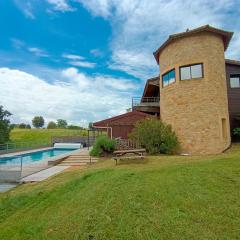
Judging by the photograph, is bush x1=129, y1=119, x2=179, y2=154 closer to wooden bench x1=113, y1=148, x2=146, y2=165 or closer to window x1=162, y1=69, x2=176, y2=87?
wooden bench x1=113, y1=148, x2=146, y2=165

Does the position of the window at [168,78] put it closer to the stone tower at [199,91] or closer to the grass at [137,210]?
the stone tower at [199,91]

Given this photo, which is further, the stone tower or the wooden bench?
the stone tower

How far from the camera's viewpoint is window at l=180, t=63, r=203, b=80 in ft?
51.3

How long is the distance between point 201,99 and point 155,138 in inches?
161

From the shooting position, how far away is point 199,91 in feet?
50.3

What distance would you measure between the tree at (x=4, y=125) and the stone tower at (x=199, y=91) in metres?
18.7

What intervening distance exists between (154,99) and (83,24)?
11.9 metres

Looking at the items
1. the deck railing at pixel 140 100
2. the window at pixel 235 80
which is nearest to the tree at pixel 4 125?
the deck railing at pixel 140 100

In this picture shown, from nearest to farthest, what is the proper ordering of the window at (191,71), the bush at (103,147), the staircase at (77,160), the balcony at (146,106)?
1. the staircase at (77,160)
2. the window at (191,71)
3. the bush at (103,147)
4. the balcony at (146,106)

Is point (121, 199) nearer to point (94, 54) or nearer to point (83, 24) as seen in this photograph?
point (83, 24)

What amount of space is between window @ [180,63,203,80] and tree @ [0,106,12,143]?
1998 centimetres

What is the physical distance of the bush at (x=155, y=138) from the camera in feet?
49.4

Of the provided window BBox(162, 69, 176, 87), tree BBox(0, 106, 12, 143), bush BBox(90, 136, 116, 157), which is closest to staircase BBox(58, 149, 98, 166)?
bush BBox(90, 136, 116, 157)

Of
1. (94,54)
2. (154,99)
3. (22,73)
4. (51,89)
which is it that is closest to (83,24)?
(94,54)
